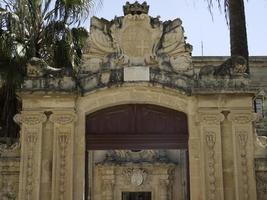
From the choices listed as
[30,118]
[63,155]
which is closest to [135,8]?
[30,118]

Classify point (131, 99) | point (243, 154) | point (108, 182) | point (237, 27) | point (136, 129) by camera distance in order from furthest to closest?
point (108, 182), point (237, 27), point (136, 129), point (131, 99), point (243, 154)

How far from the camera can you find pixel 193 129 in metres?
9.79

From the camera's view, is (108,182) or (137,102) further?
(108,182)

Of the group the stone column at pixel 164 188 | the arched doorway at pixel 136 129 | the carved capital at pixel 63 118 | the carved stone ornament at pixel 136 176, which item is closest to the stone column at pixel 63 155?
the carved capital at pixel 63 118

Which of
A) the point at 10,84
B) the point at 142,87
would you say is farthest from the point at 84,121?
the point at 10,84

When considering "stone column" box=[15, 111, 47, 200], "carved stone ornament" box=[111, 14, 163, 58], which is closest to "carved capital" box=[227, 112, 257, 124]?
"carved stone ornament" box=[111, 14, 163, 58]

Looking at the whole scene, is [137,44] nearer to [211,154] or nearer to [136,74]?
[136,74]

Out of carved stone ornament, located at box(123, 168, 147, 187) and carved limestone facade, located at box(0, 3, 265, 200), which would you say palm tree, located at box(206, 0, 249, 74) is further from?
carved stone ornament, located at box(123, 168, 147, 187)

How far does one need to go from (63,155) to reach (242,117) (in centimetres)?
358

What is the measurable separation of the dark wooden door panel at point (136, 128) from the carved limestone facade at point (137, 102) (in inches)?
4.2

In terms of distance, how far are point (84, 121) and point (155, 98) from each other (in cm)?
149

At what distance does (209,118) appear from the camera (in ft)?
31.9

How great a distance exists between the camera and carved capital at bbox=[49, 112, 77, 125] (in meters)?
9.74

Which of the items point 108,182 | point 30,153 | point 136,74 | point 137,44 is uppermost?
A: point 137,44
